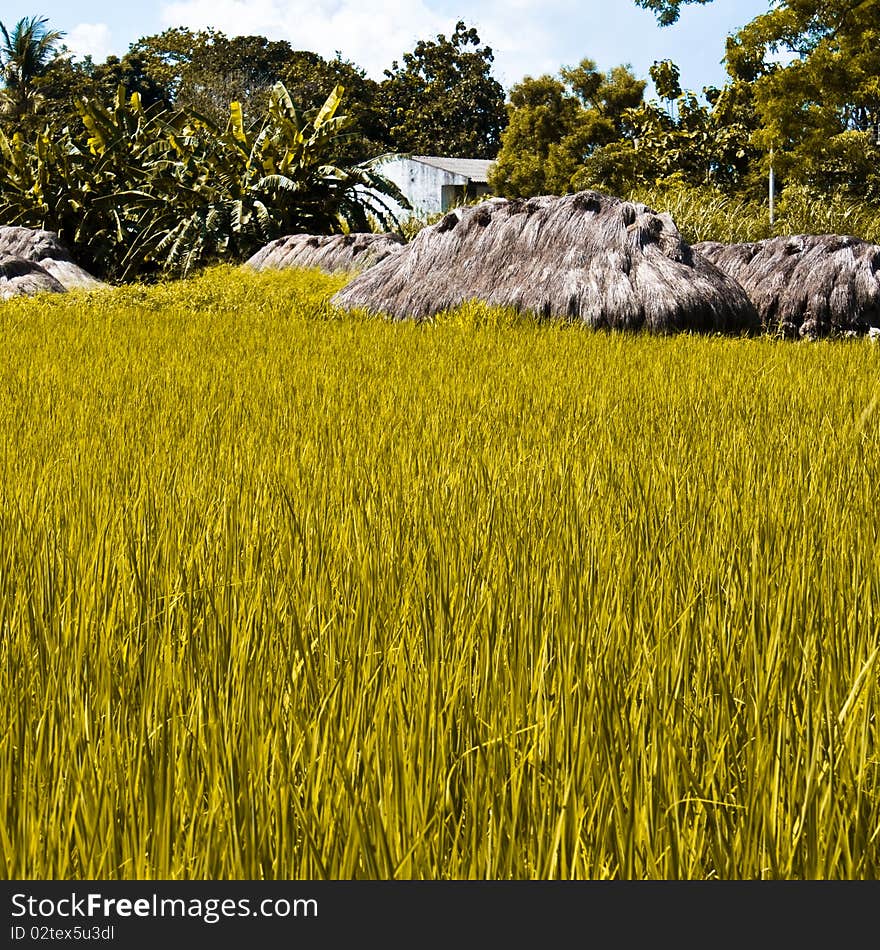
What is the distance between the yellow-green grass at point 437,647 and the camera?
976mm

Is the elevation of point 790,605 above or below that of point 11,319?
below

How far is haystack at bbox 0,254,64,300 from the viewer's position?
1135 cm

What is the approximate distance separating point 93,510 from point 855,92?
60.2 feet

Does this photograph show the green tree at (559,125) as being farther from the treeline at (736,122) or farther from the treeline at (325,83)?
the treeline at (325,83)

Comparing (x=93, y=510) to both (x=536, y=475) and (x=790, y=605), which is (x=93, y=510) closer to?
(x=536, y=475)

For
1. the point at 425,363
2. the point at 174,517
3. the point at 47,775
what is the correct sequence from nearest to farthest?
the point at 47,775
the point at 174,517
the point at 425,363

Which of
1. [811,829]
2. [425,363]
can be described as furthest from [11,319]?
[811,829]

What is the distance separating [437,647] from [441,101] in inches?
1578

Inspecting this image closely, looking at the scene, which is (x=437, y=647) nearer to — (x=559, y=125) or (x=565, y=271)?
(x=565, y=271)

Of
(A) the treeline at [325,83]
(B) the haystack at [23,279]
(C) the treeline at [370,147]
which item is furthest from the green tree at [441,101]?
(B) the haystack at [23,279]

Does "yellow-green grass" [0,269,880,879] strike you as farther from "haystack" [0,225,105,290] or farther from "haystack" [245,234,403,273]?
"haystack" [0,225,105,290]

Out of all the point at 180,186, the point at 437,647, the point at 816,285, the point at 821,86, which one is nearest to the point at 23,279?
the point at 180,186

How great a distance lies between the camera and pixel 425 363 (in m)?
5.23

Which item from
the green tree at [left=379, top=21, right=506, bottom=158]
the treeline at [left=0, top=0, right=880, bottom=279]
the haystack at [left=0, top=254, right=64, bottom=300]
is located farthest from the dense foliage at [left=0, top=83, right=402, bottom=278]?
the green tree at [left=379, top=21, right=506, bottom=158]
